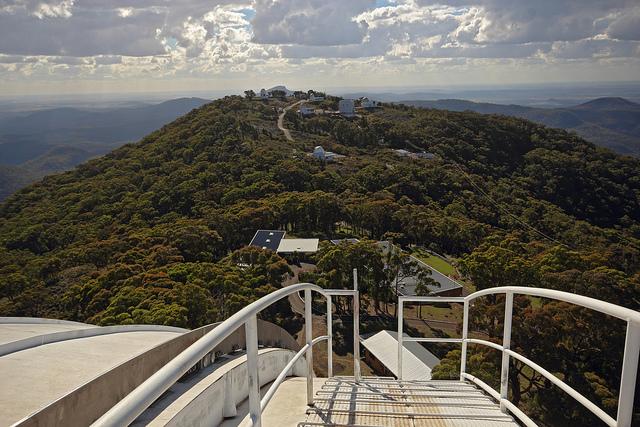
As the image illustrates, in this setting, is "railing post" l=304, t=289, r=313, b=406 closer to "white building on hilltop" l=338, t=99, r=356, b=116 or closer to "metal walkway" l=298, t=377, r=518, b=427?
"metal walkway" l=298, t=377, r=518, b=427

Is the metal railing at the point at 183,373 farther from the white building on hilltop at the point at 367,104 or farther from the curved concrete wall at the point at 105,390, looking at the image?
the white building on hilltop at the point at 367,104

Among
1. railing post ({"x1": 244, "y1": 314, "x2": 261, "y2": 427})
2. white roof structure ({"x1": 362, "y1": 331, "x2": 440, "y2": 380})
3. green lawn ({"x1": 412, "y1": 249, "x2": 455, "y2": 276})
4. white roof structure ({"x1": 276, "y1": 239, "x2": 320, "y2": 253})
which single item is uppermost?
railing post ({"x1": 244, "y1": 314, "x2": 261, "y2": 427})

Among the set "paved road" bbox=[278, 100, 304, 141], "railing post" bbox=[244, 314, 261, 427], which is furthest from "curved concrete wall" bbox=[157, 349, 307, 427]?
"paved road" bbox=[278, 100, 304, 141]

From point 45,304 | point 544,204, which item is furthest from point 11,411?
point 544,204

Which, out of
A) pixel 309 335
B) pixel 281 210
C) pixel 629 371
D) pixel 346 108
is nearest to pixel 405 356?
pixel 309 335

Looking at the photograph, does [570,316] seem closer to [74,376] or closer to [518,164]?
[74,376]

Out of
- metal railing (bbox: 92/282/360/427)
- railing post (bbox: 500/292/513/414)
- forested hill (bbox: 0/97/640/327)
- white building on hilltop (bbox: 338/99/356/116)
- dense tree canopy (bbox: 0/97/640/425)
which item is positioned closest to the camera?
metal railing (bbox: 92/282/360/427)

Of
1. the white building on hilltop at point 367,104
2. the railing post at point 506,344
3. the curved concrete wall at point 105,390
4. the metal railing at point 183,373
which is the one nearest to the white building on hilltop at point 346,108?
the white building on hilltop at point 367,104
